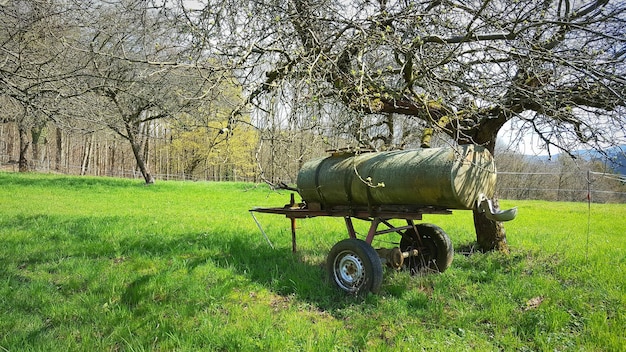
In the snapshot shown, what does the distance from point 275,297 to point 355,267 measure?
1052 mm

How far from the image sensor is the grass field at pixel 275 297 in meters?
3.82

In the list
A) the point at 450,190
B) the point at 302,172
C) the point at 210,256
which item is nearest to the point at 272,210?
the point at 302,172

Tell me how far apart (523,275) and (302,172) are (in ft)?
11.1

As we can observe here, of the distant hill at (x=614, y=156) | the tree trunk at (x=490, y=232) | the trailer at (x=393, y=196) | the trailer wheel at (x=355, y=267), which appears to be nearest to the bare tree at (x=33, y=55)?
the trailer at (x=393, y=196)

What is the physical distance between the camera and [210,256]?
22.4 feet


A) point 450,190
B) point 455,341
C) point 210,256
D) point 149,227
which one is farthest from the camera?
point 149,227

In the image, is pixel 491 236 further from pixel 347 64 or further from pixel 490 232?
pixel 347 64

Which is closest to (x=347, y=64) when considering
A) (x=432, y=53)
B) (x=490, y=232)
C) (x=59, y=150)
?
(x=432, y=53)

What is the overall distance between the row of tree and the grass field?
44.1 inches

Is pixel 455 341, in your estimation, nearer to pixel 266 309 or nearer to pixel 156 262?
pixel 266 309

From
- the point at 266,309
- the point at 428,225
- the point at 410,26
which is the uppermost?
the point at 410,26

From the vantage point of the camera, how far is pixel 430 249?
617 cm

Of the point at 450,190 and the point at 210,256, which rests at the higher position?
the point at 450,190

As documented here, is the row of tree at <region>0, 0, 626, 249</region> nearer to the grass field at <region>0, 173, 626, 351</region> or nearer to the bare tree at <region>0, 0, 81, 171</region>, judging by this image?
the bare tree at <region>0, 0, 81, 171</region>
